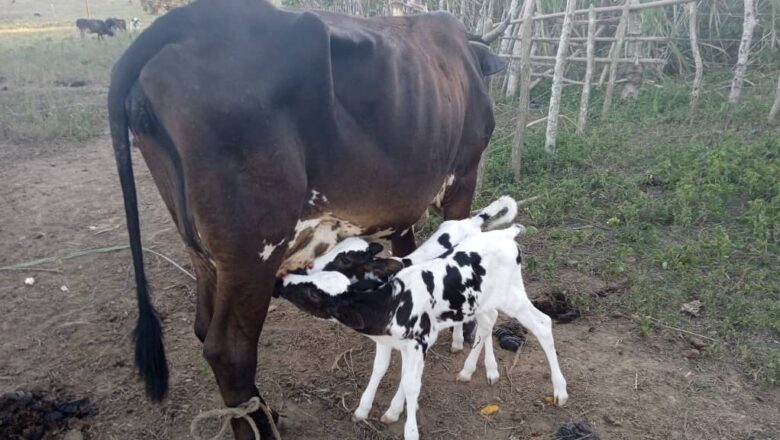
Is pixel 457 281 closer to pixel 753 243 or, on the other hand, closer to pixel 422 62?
pixel 422 62

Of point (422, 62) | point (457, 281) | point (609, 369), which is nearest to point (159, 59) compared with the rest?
point (422, 62)

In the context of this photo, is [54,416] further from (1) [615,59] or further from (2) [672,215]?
(1) [615,59]

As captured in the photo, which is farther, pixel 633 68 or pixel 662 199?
pixel 633 68

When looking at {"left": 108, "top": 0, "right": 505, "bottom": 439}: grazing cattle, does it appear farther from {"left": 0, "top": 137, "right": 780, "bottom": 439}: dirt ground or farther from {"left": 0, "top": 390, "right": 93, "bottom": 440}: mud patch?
{"left": 0, "top": 390, "right": 93, "bottom": 440}: mud patch

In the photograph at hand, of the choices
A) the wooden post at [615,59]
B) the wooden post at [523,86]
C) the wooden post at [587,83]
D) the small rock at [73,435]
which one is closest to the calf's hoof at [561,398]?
the small rock at [73,435]

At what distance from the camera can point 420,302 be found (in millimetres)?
3215

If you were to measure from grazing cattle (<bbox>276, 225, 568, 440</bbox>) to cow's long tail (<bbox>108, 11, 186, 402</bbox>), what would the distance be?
0.71 metres

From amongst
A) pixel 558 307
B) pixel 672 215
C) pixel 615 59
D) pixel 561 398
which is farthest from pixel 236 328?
pixel 615 59

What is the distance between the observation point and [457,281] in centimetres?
329

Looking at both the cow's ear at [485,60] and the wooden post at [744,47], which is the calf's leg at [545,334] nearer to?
the cow's ear at [485,60]

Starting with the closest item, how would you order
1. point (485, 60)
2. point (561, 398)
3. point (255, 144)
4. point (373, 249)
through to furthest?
point (255, 144) < point (373, 249) < point (561, 398) < point (485, 60)

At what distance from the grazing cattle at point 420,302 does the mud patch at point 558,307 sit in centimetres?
88

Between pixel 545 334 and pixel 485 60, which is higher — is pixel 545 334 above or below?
below

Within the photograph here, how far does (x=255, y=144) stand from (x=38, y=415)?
7.28 feet
